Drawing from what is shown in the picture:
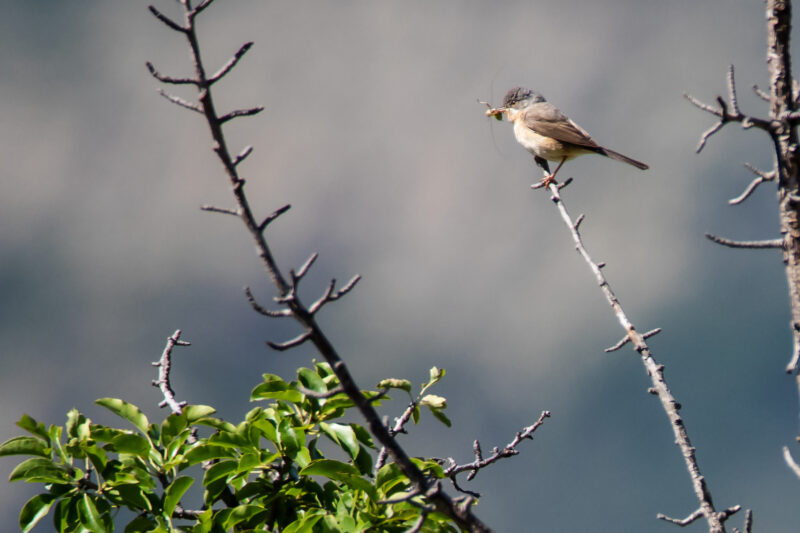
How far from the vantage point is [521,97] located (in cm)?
1390

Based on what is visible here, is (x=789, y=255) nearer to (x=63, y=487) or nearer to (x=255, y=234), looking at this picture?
(x=255, y=234)

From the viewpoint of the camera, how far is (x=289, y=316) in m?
2.53

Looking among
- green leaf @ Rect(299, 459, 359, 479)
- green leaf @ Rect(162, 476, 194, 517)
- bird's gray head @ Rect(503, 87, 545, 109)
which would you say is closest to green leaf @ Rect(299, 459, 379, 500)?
green leaf @ Rect(299, 459, 359, 479)

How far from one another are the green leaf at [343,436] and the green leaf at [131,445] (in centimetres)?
82

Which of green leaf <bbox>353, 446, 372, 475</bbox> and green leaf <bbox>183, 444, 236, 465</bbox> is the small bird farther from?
green leaf <bbox>183, 444, 236, 465</bbox>

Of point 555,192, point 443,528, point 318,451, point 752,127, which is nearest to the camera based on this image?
point 752,127

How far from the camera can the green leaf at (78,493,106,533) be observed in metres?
3.45

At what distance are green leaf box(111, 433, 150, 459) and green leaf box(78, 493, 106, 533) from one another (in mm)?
249

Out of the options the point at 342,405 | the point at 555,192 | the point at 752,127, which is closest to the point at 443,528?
the point at 342,405

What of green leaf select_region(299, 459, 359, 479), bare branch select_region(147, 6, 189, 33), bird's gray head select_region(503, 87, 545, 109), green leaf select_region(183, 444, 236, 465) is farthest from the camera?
bird's gray head select_region(503, 87, 545, 109)

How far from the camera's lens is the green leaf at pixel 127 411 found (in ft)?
12.3

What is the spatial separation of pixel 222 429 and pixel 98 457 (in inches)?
23.0

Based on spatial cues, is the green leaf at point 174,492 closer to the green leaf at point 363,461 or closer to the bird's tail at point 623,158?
the green leaf at point 363,461

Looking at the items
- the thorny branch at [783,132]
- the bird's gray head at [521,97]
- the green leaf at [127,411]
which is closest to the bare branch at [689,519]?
the thorny branch at [783,132]
